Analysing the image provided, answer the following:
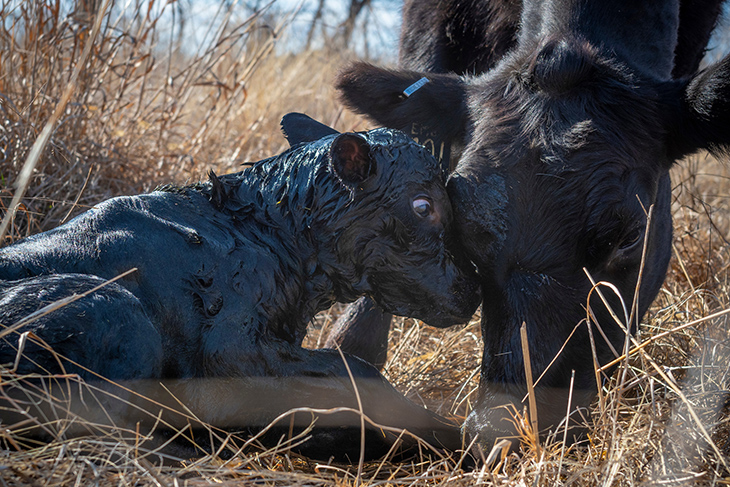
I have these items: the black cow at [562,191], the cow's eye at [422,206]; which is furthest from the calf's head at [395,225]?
the black cow at [562,191]

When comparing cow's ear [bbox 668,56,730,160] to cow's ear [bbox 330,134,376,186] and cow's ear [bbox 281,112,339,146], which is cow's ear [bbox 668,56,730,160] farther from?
cow's ear [bbox 281,112,339,146]

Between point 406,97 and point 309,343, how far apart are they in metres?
1.65

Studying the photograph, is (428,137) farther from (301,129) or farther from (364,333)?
(364,333)

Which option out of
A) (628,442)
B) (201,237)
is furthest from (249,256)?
(628,442)

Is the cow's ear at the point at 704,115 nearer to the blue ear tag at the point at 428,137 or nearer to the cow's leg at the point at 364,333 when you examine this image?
the blue ear tag at the point at 428,137

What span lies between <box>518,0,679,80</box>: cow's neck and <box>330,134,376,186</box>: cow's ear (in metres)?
0.96

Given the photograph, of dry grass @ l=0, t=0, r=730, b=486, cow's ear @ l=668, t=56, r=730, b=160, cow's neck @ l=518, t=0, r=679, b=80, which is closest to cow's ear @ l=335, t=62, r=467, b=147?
cow's neck @ l=518, t=0, r=679, b=80

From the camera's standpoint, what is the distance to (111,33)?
467 cm

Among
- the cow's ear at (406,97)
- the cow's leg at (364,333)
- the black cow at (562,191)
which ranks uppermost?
the cow's ear at (406,97)

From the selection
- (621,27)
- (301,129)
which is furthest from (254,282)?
(621,27)

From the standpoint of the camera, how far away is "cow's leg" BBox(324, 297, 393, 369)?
338cm

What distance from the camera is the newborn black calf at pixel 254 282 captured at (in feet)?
6.91

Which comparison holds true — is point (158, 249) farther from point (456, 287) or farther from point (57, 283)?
point (456, 287)

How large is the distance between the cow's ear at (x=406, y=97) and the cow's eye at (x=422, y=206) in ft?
1.45
